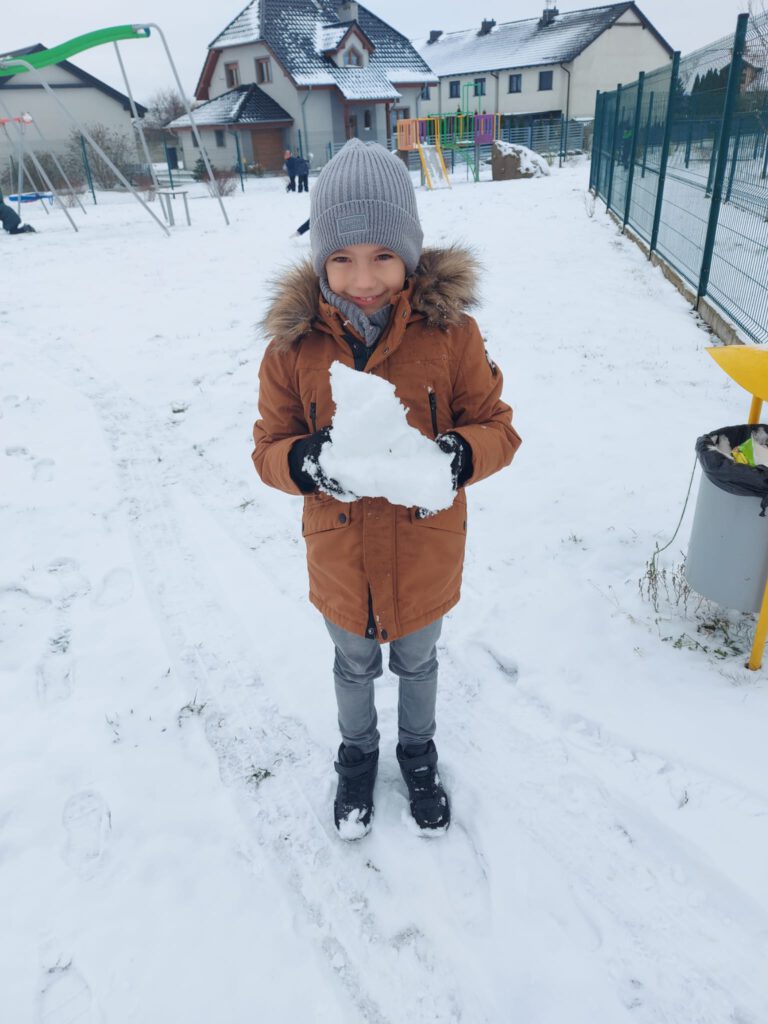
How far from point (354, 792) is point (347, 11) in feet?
126

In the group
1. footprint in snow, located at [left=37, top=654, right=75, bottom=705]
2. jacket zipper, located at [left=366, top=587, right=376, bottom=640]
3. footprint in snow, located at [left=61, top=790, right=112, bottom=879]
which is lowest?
footprint in snow, located at [left=61, top=790, right=112, bottom=879]

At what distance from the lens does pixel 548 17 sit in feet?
128

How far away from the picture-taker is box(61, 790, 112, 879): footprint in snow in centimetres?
209

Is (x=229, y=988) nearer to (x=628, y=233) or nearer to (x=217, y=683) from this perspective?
(x=217, y=683)

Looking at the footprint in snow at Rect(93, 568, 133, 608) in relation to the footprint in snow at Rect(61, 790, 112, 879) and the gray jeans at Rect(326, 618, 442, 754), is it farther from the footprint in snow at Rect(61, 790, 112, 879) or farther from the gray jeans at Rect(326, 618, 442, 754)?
the gray jeans at Rect(326, 618, 442, 754)

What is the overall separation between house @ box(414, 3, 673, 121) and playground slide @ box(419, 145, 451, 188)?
1704 cm

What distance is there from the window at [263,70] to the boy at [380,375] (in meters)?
33.8

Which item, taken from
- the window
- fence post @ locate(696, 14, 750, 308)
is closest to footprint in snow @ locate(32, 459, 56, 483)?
fence post @ locate(696, 14, 750, 308)

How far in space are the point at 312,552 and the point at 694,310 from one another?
6.81 meters

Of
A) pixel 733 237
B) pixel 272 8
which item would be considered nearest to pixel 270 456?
pixel 733 237

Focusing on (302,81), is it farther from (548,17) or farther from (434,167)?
(548,17)

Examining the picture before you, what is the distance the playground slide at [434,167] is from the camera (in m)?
20.1

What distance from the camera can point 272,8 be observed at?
29.1m

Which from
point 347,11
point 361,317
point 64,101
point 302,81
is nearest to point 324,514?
point 361,317
